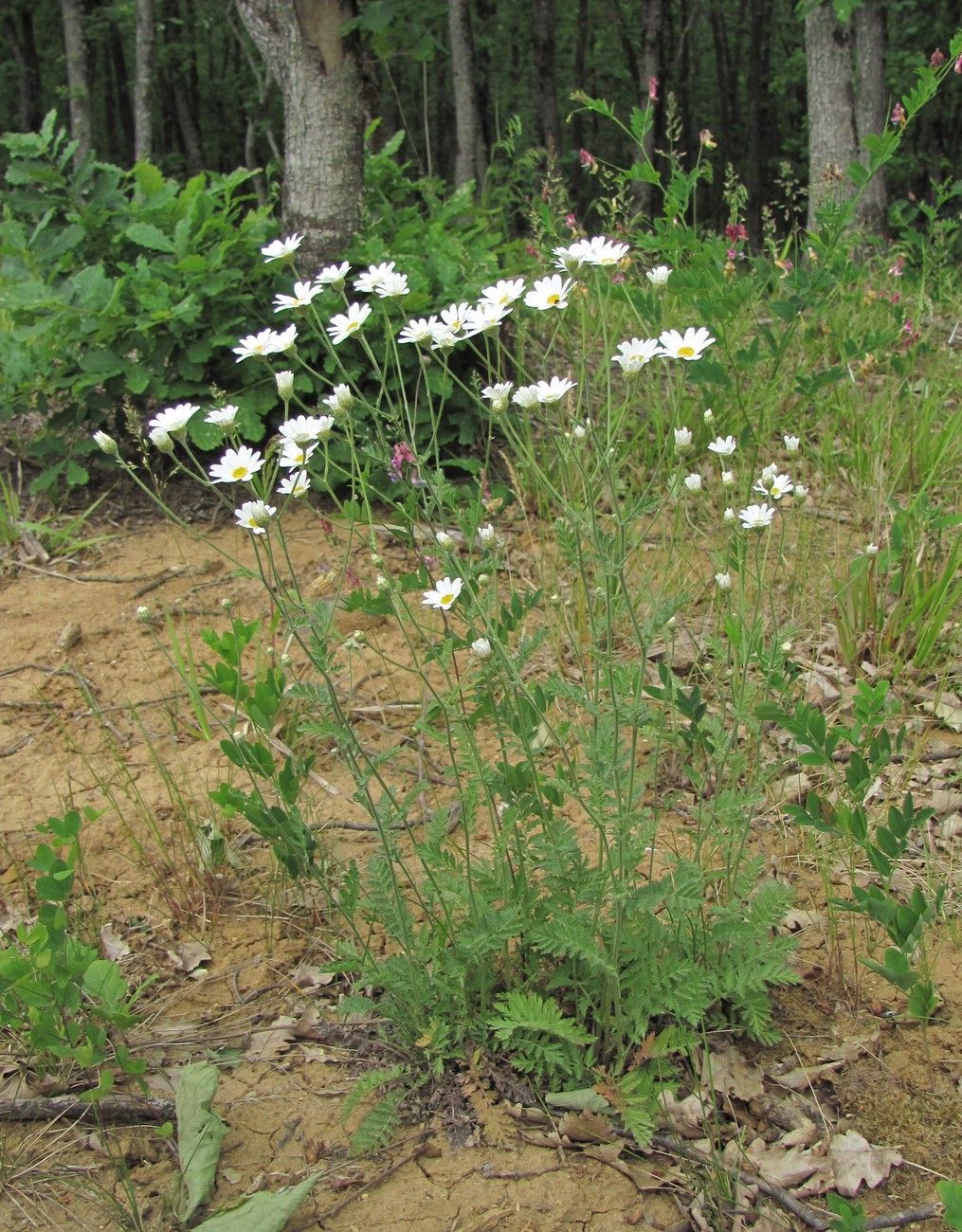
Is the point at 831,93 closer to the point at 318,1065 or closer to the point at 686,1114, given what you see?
the point at 686,1114

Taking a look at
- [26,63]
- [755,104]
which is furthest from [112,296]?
[26,63]

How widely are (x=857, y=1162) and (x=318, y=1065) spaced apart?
3.04 ft

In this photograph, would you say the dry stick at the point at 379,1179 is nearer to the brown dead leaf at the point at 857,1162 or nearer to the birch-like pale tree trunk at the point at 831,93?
the brown dead leaf at the point at 857,1162

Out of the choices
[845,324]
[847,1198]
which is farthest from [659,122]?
[847,1198]

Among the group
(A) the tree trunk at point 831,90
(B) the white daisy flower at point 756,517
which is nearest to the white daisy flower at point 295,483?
(B) the white daisy flower at point 756,517

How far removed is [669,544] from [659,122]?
57.3 ft

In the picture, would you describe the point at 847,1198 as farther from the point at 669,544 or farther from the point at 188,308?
the point at 188,308

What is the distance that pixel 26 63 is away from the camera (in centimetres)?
1662

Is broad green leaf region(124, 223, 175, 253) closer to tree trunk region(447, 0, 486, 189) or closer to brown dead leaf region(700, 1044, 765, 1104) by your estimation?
brown dead leaf region(700, 1044, 765, 1104)

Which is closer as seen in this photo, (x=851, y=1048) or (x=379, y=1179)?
(x=379, y=1179)

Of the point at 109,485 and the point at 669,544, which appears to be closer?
the point at 669,544

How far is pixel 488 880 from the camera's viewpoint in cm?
175

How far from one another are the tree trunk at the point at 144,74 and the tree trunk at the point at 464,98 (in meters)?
3.07

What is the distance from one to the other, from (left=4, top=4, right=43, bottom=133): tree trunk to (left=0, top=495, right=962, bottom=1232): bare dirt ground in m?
16.8
